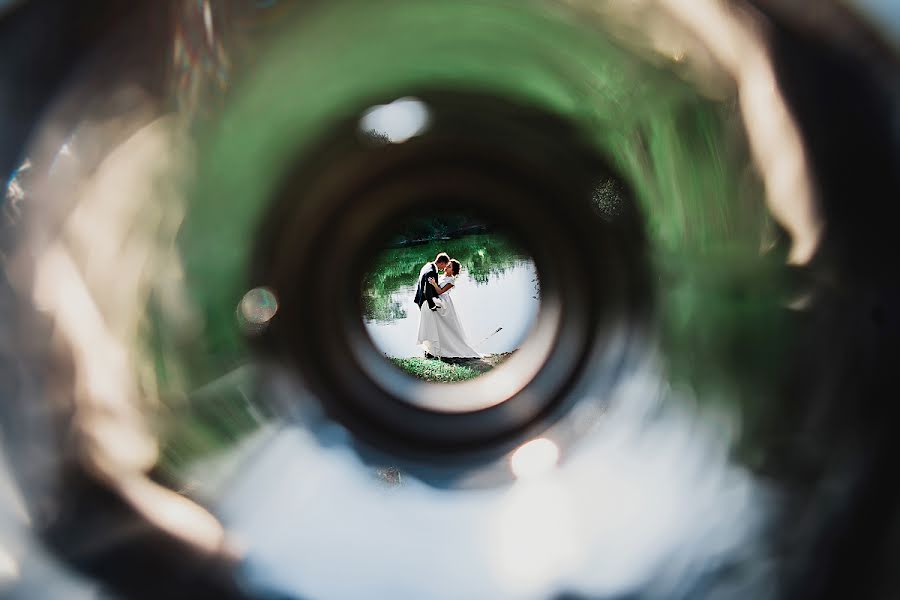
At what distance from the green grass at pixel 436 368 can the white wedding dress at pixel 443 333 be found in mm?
59

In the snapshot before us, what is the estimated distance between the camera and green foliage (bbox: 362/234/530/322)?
4020 millimetres

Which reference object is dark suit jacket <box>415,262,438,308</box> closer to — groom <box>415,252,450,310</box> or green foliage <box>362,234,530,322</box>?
groom <box>415,252,450,310</box>

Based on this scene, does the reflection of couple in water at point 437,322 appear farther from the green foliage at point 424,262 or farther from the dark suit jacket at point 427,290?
the green foliage at point 424,262

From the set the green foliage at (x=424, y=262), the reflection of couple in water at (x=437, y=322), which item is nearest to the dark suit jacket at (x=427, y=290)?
the reflection of couple in water at (x=437, y=322)

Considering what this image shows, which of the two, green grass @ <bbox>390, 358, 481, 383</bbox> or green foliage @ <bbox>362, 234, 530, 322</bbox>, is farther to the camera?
green foliage @ <bbox>362, 234, 530, 322</bbox>

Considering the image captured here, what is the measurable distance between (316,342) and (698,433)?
1.12 ft

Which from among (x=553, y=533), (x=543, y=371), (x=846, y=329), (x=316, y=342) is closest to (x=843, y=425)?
(x=846, y=329)

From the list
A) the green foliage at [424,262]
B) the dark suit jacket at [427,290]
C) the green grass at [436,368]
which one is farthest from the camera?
the green foliage at [424,262]

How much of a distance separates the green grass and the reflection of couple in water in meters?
0.06

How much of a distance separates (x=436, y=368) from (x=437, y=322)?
23 cm

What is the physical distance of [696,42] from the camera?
345 millimetres

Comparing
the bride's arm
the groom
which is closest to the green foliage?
the bride's arm

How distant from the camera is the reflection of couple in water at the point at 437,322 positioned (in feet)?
9.76

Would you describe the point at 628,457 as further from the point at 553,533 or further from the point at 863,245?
the point at 863,245
